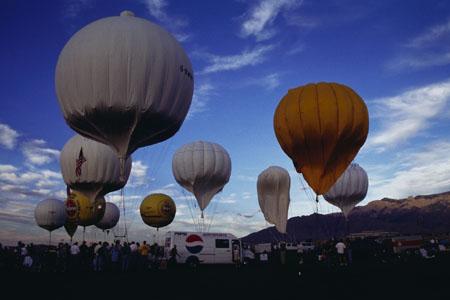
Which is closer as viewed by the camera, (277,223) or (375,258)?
(375,258)

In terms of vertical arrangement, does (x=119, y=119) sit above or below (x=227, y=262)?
above

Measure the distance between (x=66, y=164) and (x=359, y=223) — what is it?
166m

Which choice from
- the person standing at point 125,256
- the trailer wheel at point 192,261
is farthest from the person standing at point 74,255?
the trailer wheel at point 192,261

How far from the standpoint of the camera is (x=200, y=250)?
27.8 metres

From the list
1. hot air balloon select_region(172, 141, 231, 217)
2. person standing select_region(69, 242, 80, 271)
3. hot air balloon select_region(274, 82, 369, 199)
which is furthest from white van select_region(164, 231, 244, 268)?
hot air balloon select_region(274, 82, 369, 199)

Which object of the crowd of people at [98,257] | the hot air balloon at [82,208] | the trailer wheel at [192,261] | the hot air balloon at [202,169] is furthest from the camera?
the hot air balloon at [202,169]

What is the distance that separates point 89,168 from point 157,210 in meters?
8.43

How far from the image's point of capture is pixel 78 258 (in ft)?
81.5

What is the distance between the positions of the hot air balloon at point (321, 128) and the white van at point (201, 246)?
10301mm

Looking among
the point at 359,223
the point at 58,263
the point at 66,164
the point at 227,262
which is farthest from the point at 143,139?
the point at 359,223

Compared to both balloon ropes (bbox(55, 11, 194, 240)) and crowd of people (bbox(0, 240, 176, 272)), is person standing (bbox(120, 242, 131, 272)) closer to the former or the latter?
crowd of people (bbox(0, 240, 176, 272))

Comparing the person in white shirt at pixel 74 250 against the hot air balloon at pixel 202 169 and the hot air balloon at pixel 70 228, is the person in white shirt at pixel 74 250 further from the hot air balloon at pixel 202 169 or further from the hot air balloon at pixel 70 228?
the hot air balloon at pixel 70 228

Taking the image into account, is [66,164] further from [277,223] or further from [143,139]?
[277,223]

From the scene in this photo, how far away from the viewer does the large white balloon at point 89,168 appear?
33344 millimetres
